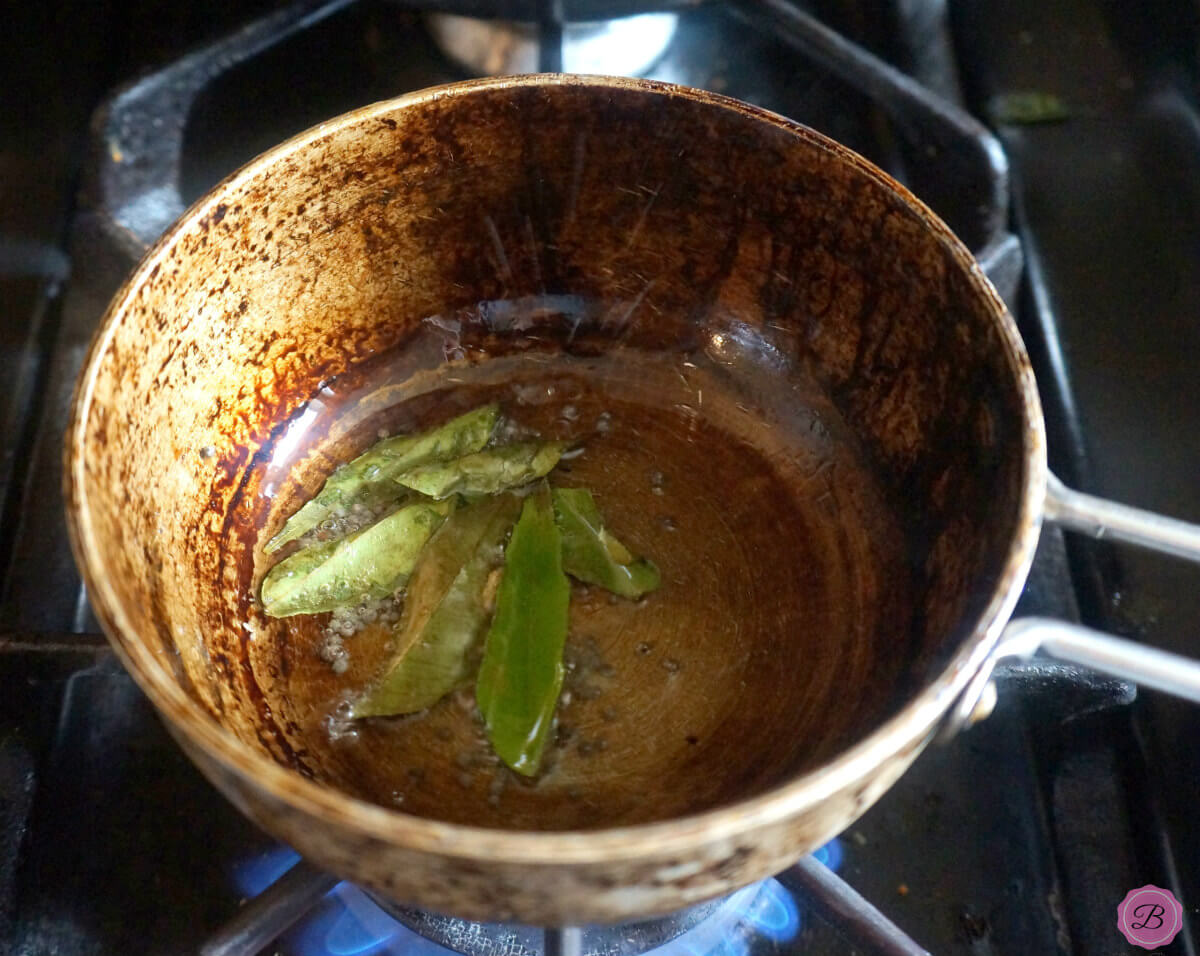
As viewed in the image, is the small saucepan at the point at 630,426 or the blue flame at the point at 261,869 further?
the blue flame at the point at 261,869

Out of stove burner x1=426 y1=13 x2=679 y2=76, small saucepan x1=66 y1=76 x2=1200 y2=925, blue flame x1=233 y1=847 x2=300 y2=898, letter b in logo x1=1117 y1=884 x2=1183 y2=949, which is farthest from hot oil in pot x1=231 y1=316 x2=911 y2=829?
stove burner x1=426 y1=13 x2=679 y2=76

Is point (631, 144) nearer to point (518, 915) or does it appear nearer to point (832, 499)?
point (832, 499)

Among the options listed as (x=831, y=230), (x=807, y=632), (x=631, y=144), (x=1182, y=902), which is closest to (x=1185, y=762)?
(x=1182, y=902)

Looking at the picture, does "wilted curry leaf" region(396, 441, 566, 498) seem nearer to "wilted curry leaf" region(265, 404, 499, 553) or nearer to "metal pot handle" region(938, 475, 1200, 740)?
"wilted curry leaf" region(265, 404, 499, 553)

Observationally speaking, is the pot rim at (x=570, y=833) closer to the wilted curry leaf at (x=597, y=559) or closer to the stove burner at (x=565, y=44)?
the wilted curry leaf at (x=597, y=559)

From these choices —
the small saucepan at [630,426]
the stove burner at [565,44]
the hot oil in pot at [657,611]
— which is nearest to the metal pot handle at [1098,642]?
the small saucepan at [630,426]

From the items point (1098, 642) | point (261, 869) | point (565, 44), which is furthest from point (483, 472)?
point (565, 44)
